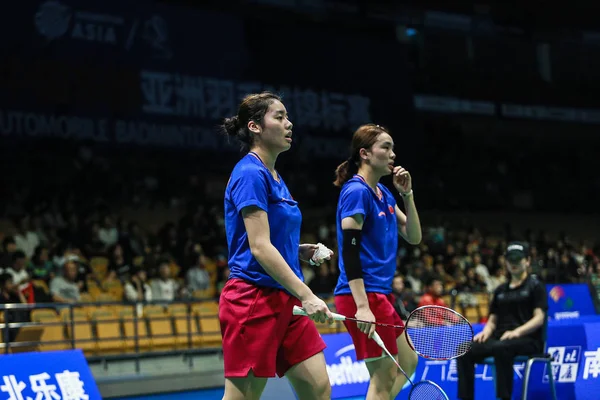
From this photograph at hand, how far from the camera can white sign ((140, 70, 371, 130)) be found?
46.9ft

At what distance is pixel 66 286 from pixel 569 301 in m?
6.00

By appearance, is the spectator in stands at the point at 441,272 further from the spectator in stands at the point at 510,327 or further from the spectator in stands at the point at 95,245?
the spectator in stands at the point at 510,327

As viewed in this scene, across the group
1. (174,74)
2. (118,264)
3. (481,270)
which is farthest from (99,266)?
(481,270)

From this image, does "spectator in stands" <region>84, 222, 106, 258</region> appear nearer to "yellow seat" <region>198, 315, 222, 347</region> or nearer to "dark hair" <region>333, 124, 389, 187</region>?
"yellow seat" <region>198, 315, 222, 347</region>

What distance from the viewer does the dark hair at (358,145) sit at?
482cm

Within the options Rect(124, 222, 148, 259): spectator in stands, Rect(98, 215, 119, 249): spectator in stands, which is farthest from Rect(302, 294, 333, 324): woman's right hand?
Rect(98, 215, 119, 249): spectator in stands

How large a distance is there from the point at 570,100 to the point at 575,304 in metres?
13.4

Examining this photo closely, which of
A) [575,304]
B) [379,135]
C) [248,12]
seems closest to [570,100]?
[248,12]

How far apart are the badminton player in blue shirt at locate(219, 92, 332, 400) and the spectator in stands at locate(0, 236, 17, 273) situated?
24.3 ft

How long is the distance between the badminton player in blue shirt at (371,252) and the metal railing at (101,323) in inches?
182

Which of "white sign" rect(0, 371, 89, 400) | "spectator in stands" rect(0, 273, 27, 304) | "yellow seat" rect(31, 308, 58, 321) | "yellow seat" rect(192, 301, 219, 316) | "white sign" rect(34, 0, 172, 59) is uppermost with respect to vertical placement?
"white sign" rect(34, 0, 172, 59)

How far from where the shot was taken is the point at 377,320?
4.60m

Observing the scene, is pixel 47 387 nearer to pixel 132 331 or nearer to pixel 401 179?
pixel 401 179

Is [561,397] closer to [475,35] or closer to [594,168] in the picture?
[475,35]
